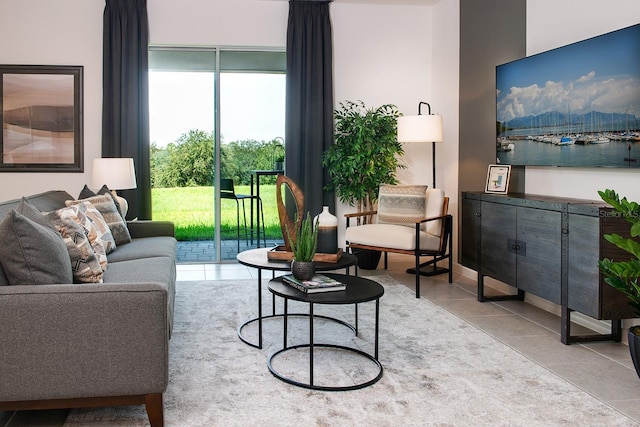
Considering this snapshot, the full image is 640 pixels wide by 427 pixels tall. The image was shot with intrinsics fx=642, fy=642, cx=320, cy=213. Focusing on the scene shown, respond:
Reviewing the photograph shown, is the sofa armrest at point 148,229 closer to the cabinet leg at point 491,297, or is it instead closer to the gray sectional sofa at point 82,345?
the cabinet leg at point 491,297

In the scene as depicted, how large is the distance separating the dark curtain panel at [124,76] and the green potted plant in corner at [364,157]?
193 cm

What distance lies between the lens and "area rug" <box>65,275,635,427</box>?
2701 mm

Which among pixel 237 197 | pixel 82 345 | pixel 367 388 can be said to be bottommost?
pixel 367 388

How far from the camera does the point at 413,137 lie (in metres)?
5.94

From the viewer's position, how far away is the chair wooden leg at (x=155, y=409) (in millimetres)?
2521

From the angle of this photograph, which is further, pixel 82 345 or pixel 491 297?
pixel 491 297

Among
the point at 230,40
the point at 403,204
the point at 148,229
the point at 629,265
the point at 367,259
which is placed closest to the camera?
the point at 629,265

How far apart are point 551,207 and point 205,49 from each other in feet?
13.3

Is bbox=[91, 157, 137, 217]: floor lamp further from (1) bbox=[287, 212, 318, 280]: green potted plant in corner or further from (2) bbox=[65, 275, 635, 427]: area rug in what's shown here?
(1) bbox=[287, 212, 318, 280]: green potted plant in corner

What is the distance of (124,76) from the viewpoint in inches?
247

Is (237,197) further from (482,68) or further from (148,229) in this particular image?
(482,68)

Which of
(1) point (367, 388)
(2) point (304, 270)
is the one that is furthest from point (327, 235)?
(1) point (367, 388)

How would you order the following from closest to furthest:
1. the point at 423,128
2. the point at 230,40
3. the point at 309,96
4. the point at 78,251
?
1. the point at 78,251
2. the point at 423,128
3. the point at 230,40
4. the point at 309,96

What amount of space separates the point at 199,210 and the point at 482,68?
3169 mm
